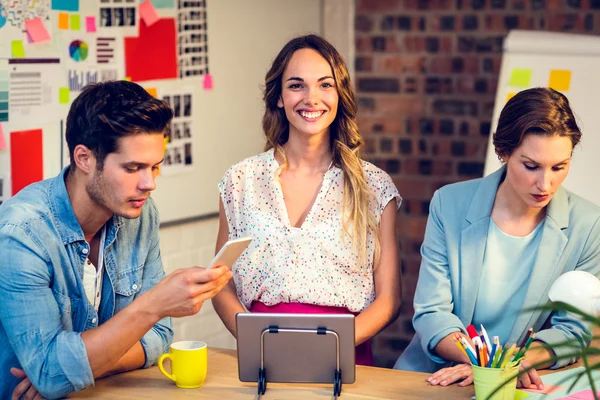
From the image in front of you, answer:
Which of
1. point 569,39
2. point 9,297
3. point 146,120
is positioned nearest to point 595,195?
point 569,39

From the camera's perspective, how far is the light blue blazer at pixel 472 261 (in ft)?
7.05

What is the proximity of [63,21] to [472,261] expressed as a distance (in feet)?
4.89

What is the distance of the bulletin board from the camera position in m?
2.52

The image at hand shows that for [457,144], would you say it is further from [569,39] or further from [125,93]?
[125,93]

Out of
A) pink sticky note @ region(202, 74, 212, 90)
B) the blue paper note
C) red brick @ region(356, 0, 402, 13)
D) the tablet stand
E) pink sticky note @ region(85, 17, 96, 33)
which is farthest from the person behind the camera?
red brick @ region(356, 0, 402, 13)

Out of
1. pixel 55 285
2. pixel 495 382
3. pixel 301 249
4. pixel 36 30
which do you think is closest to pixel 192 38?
pixel 36 30

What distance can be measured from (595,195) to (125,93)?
1718 millimetres

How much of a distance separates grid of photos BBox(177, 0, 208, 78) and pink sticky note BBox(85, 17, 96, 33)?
1.51 feet

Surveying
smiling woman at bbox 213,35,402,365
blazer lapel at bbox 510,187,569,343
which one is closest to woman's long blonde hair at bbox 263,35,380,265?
smiling woman at bbox 213,35,402,365

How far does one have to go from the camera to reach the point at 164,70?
3.16 meters

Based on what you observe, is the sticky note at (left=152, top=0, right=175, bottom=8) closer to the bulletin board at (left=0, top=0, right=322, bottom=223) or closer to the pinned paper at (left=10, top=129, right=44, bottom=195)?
the bulletin board at (left=0, top=0, right=322, bottom=223)

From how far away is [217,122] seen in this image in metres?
3.48

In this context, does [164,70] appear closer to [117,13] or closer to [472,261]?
[117,13]

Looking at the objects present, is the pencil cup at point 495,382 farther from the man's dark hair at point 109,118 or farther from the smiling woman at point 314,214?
the man's dark hair at point 109,118
